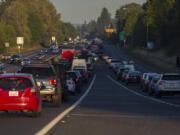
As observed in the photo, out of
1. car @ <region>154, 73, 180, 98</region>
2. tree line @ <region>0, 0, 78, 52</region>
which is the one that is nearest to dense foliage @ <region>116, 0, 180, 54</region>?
tree line @ <region>0, 0, 78, 52</region>

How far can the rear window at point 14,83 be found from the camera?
16.3 m

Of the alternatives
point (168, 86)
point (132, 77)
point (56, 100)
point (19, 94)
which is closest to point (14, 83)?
point (19, 94)

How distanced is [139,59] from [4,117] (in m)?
103

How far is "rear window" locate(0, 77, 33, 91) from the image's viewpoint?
16.3m

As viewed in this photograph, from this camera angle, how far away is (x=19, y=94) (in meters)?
16.2

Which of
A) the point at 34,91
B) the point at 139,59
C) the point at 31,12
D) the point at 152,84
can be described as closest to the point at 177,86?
the point at 152,84

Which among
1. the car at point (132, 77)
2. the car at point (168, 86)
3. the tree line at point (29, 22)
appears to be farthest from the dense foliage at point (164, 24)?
the car at point (168, 86)

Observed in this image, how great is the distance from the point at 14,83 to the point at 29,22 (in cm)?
14551

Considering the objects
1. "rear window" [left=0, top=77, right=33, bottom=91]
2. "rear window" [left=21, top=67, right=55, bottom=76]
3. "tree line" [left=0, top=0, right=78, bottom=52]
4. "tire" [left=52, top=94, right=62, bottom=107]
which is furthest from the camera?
"tree line" [left=0, top=0, right=78, bottom=52]

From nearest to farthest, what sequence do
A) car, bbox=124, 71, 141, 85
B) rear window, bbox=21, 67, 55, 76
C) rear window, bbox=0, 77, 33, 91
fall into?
rear window, bbox=0, 77, 33, 91, rear window, bbox=21, 67, 55, 76, car, bbox=124, 71, 141, 85

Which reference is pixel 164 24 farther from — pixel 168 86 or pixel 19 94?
pixel 19 94

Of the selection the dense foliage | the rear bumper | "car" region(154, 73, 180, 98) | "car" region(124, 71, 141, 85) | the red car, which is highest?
the dense foliage

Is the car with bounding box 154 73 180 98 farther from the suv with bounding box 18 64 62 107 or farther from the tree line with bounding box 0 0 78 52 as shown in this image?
the tree line with bounding box 0 0 78 52

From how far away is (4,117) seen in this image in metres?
16.9
